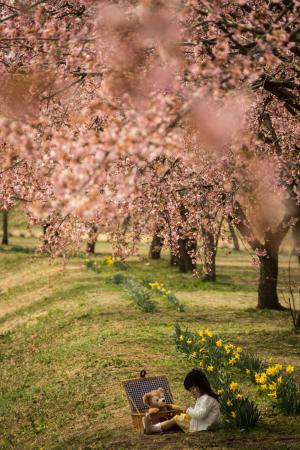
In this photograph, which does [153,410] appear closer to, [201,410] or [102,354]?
[201,410]

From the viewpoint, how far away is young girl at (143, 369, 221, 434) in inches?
332

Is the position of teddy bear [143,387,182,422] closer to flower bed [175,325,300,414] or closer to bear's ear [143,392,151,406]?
bear's ear [143,392,151,406]

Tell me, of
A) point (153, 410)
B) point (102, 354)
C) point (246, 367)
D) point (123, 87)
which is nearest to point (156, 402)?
point (153, 410)

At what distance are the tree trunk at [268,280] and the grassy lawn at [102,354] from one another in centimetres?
52

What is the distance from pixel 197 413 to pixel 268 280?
12708 mm

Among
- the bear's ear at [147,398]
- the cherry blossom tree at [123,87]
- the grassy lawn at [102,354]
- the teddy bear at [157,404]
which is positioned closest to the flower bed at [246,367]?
the grassy lawn at [102,354]

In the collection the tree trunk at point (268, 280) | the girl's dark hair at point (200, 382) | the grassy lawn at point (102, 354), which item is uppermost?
the tree trunk at point (268, 280)

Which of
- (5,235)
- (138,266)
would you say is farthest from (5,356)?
(5,235)

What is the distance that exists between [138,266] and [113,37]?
2902 cm

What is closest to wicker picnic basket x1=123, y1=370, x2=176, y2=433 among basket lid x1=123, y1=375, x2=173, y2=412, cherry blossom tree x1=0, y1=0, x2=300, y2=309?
basket lid x1=123, y1=375, x2=173, y2=412

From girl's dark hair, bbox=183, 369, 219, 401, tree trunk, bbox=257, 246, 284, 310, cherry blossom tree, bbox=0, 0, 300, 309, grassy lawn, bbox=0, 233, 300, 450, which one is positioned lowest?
grassy lawn, bbox=0, 233, 300, 450

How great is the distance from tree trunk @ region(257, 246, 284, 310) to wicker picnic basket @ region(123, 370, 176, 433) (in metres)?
11.2

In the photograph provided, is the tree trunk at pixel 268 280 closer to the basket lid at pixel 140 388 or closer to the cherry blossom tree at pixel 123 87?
the cherry blossom tree at pixel 123 87

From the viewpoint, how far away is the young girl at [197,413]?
842 cm
